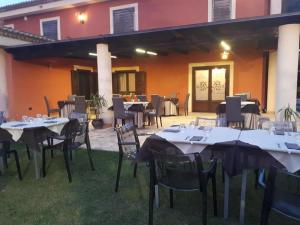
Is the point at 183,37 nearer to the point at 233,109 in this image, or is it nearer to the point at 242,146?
the point at 233,109

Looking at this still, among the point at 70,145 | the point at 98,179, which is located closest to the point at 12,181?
the point at 70,145

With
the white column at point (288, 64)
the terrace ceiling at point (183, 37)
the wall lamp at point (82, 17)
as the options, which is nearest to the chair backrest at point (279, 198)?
the white column at point (288, 64)

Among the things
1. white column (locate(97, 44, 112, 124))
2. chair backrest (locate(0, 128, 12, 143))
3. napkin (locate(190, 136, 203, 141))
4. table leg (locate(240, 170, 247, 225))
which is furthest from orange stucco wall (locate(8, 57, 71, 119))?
table leg (locate(240, 170, 247, 225))

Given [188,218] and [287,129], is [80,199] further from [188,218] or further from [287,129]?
[287,129]

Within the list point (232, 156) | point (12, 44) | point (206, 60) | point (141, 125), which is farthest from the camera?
point (206, 60)

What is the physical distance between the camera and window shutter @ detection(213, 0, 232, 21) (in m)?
8.70

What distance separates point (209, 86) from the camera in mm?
10555

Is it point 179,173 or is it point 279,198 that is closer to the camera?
point 279,198

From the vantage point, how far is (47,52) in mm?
8328

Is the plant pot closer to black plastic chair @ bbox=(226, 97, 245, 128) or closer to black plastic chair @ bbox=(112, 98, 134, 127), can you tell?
black plastic chair @ bbox=(112, 98, 134, 127)

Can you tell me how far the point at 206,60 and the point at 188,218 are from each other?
28.6 feet

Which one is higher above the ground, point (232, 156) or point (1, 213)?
point (232, 156)

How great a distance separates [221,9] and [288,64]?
414 centimetres

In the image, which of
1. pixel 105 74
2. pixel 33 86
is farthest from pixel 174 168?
pixel 33 86
